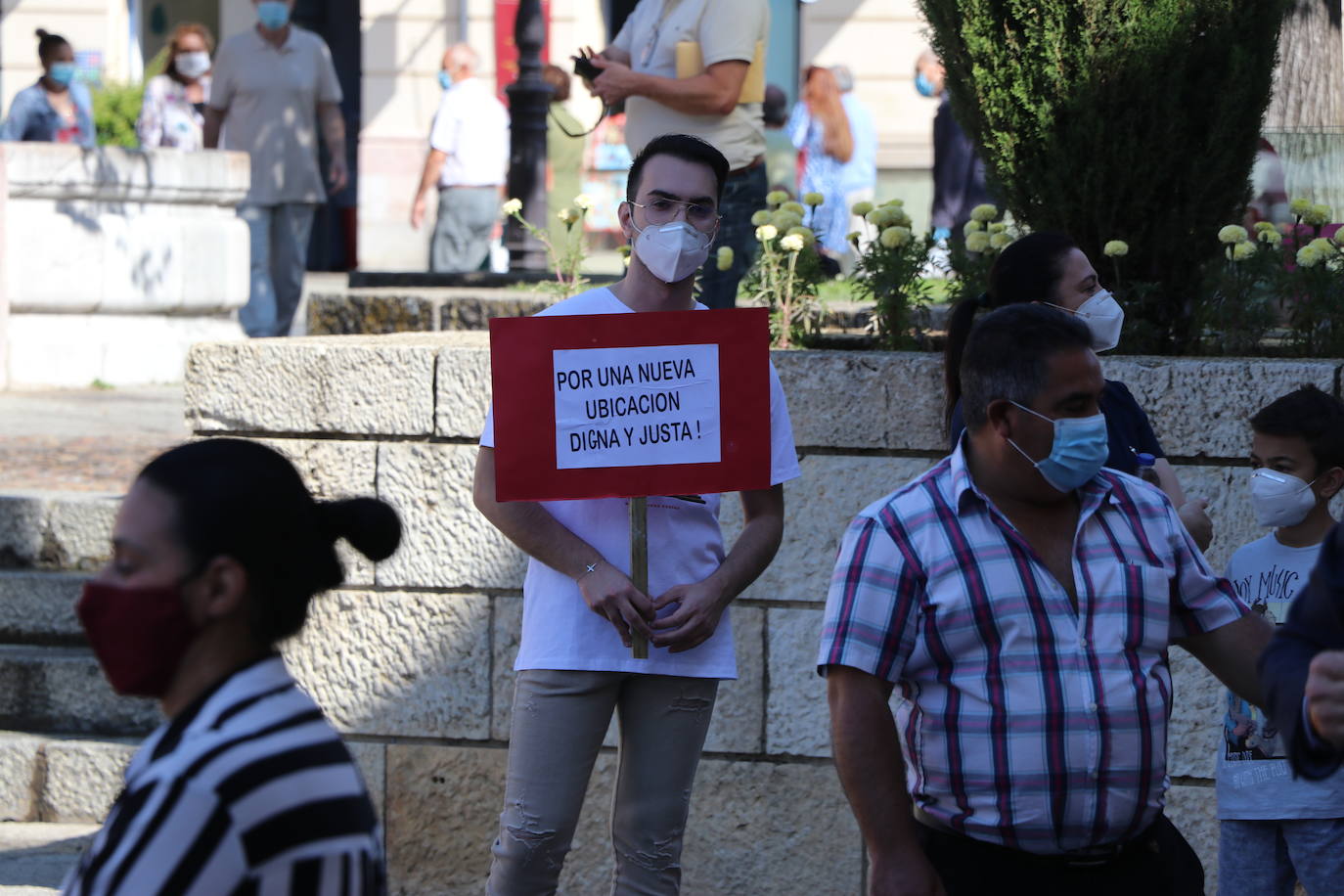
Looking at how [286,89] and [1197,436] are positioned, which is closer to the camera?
[1197,436]

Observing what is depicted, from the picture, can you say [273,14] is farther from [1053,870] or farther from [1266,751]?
[1053,870]

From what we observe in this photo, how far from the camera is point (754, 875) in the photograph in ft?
17.8

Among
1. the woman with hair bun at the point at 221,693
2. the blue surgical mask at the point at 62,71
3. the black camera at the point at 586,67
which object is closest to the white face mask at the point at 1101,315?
the woman with hair bun at the point at 221,693

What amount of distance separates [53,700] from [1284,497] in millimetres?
4032

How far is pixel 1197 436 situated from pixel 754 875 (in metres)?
1.74

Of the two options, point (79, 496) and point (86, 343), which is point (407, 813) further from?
point (86, 343)

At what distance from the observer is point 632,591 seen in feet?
12.3

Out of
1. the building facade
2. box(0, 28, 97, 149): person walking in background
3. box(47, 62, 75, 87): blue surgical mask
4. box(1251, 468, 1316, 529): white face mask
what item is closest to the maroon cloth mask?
box(1251, 468, 1316, 529): white face mask

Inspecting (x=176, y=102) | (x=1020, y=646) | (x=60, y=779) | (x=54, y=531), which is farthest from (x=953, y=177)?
(x=1020, y=646)

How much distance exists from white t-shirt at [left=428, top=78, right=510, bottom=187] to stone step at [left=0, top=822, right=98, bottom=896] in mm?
7860

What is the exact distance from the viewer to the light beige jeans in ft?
12.8

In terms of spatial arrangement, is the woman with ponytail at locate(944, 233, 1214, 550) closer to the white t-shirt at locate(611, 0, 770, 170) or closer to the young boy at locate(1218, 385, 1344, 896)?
the young boy at locate(1218, 385, 1344, 896)

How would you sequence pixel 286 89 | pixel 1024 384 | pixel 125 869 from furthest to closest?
pixel 286 89 < pixel 1024 384 < pixel 125 869

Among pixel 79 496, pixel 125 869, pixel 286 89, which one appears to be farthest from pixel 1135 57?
pixel 286 89
